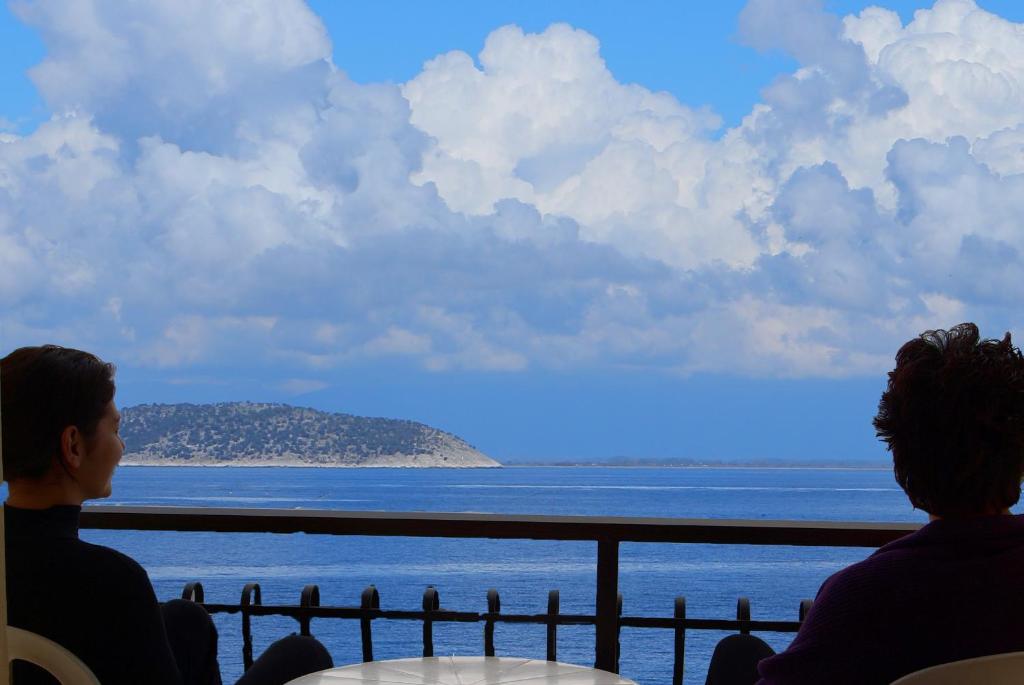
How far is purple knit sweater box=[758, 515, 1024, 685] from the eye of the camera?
4.33 feet

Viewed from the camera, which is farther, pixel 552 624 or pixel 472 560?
pixel 472 560

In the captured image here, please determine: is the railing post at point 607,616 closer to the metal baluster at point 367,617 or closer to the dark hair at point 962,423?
the metal baluster at point 367,617

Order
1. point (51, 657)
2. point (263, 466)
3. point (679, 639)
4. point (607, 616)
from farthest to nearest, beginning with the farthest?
point (263, 466) → point (679, 639) → point (607, 616) → point (51, 657)

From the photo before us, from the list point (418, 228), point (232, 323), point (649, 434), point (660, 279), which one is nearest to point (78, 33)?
point (232, 323)

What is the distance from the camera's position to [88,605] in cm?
159

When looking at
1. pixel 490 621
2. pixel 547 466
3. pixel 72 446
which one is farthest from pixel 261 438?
pixel 72 446

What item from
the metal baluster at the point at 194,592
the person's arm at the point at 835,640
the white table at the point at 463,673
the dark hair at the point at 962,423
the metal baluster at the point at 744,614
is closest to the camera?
the person's arm at the point at 835,640

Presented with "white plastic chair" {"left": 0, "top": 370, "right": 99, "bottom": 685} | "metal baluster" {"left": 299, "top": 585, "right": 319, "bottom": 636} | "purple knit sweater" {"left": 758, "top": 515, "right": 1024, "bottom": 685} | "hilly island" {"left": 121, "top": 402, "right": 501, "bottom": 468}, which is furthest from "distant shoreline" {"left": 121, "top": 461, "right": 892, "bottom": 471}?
"white plastic chair" {"left": 0, "top": 370, "right": 99, "bottom": 685}

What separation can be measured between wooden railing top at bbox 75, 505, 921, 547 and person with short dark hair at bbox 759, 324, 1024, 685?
1.19 m

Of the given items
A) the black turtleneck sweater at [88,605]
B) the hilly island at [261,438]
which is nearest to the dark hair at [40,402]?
the black turtleneck sweater at [88,605]

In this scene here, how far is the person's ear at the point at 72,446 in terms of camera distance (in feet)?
5.62

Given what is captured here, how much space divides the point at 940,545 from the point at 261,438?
195 feet

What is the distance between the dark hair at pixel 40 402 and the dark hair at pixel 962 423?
4.27 feet

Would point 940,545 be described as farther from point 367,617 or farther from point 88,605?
point 367,617
